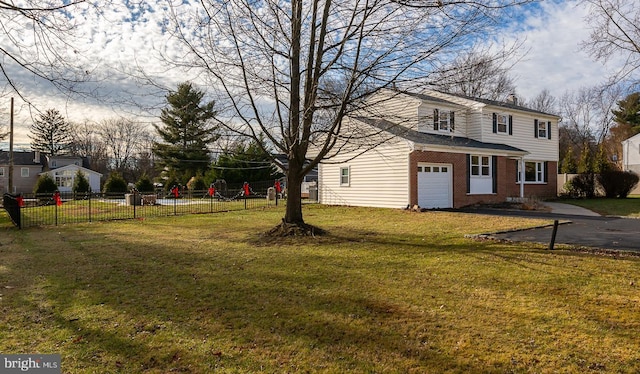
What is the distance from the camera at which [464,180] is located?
735 inches

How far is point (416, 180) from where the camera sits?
17172 mm

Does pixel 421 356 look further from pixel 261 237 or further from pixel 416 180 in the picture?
pixel 416 180

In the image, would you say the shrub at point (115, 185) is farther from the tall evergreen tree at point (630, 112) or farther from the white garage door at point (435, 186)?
the tall evergreen tree at point (630, 112)

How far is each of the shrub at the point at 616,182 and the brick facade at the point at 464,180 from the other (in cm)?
373

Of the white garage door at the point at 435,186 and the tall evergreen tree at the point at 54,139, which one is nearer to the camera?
the white garage door at the point at 435,186

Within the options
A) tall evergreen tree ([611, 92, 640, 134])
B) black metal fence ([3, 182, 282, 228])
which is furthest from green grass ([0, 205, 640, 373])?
tall evergreen tree ([611, 92, 640, 134])

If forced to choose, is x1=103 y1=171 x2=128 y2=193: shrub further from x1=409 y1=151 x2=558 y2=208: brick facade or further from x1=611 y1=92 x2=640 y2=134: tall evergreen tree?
x1=611 y1=92 x2=640 y2=134: tall evergreen tree

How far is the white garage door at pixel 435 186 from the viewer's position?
1755cm

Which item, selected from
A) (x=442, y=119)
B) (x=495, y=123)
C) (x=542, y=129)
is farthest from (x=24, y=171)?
(x=542, y=129)

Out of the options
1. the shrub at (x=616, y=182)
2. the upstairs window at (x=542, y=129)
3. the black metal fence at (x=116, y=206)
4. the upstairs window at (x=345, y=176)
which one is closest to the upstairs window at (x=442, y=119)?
the upstairs window at (x=345, y=176)

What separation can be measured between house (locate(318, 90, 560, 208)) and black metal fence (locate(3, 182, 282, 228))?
4.80 m

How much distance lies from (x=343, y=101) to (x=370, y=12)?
5.95 feet

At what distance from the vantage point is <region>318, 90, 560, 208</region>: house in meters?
17.4

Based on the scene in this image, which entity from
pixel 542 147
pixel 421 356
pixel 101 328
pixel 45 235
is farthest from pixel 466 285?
pixel 542 147
